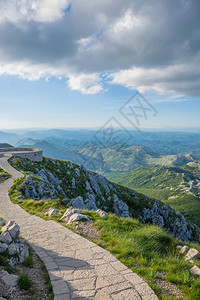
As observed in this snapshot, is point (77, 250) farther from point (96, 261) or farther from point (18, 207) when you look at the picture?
point (18, 207)

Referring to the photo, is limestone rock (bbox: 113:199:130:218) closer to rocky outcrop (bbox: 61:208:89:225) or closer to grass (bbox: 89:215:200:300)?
rocky outcrop (bbox: 61:208:89:225)

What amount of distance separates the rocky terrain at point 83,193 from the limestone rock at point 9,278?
13.1 m

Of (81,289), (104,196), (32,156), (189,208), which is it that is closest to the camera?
(81,289)

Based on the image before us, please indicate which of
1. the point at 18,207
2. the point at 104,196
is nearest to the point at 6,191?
the point at 18,207

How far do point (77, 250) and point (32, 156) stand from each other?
36949 mm

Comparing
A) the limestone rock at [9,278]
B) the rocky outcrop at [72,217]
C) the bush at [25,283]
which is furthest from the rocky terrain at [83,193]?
the bush at [25,283]

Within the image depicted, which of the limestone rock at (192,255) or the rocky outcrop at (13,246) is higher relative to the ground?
the rocky outcrop at (13,246)

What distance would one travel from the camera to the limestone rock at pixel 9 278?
498cm

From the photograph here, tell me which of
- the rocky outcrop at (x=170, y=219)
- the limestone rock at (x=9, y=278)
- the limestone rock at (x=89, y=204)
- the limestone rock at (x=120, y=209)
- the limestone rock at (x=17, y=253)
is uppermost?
the limestone rock at (x=9, y=278)

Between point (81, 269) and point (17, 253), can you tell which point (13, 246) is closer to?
point (17, 253)

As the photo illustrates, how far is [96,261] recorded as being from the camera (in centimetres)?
665

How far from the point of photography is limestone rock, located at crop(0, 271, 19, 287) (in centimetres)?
498

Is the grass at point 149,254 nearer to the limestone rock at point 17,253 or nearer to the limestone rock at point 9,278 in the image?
the limestone rock at point 17,253

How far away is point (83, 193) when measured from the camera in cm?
4031
